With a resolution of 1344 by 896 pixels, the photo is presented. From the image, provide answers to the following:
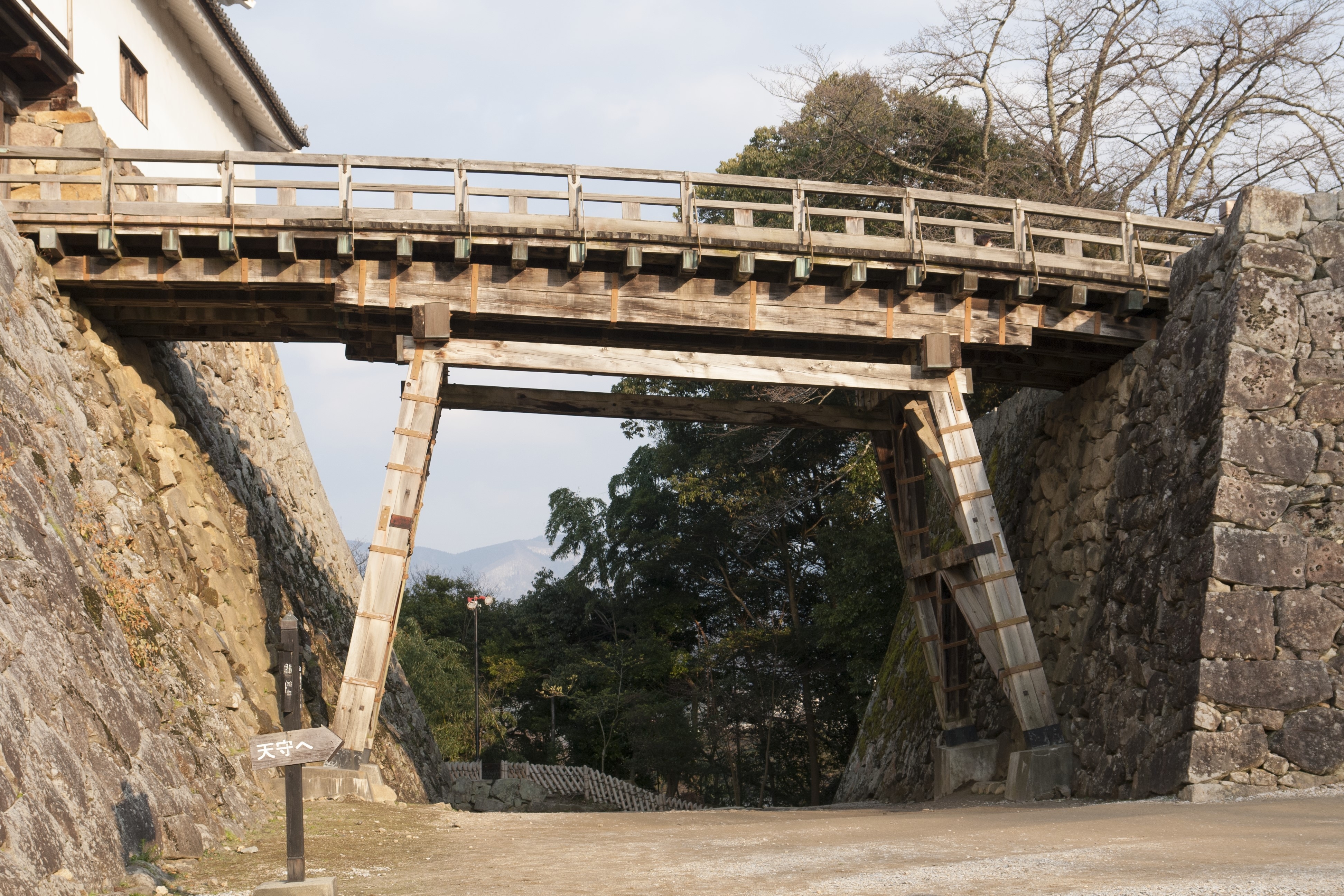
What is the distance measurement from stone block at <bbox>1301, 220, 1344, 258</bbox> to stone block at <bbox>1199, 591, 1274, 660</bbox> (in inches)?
164

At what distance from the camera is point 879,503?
1313 inches

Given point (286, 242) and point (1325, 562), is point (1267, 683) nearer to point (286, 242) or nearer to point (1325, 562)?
point (1325, 562)

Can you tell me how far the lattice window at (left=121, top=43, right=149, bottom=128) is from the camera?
774 inches

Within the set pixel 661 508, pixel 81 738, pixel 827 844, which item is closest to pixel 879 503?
pixel 661 508

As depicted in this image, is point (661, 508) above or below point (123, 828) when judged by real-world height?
above

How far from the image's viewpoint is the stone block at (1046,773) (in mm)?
14891

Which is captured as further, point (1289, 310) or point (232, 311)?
point (232, 311)

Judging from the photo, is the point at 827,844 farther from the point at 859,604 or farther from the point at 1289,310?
the point at 859,604

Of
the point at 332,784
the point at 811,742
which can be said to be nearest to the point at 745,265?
the point at 332,784

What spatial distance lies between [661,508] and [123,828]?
114ft

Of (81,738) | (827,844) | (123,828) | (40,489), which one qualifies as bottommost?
(827,844)

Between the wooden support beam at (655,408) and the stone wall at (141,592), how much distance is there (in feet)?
13.7

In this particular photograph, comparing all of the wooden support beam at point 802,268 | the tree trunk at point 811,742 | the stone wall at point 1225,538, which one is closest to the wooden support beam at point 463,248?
the wooden support beam at point 802,268

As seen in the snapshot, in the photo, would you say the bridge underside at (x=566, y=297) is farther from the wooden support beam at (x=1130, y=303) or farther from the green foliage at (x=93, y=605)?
the green foliage at (x=93, y=605)
